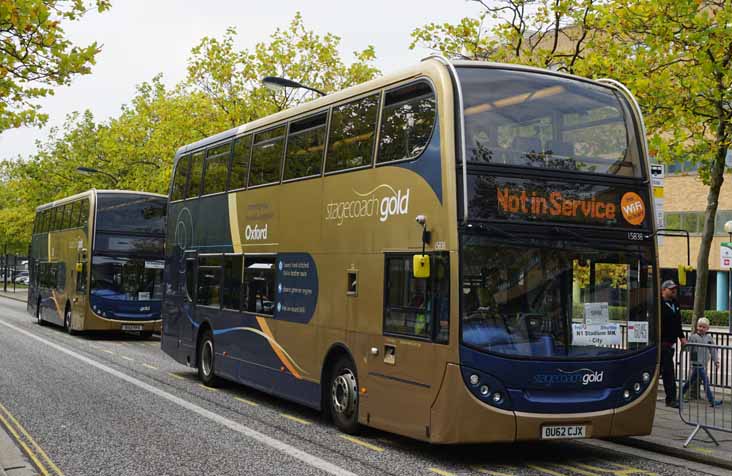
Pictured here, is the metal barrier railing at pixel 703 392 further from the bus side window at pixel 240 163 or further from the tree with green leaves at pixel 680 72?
the bus side window at pixel 240 163

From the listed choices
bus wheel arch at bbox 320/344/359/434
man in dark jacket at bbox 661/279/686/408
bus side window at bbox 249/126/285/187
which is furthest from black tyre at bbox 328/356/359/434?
man in dark jacket at bbox 661/279/686/408

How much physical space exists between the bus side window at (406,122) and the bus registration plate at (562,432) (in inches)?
120

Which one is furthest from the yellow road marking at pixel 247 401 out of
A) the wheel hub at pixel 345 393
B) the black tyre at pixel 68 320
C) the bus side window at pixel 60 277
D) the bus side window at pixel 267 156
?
the bus side window at pixel 60 277

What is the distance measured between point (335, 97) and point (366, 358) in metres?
3.51

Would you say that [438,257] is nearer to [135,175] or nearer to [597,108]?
[597,108]

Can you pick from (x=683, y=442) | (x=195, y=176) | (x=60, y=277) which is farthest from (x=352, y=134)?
(x=60, y=277)

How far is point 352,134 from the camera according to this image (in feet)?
37.1

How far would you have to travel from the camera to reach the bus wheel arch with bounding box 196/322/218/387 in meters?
15.8

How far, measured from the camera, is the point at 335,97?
39.5 feet

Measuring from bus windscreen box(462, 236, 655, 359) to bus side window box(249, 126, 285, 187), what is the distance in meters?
5.07

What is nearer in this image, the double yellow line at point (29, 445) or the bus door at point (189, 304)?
the double yellow line at point (29, 445)

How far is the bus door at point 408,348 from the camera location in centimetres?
912

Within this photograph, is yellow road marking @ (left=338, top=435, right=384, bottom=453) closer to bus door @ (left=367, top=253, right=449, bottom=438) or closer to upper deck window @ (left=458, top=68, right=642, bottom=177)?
bus door @ (left=367, top=253, right=449, bottom=438)

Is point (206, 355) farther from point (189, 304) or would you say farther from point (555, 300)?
point (555, 300)
